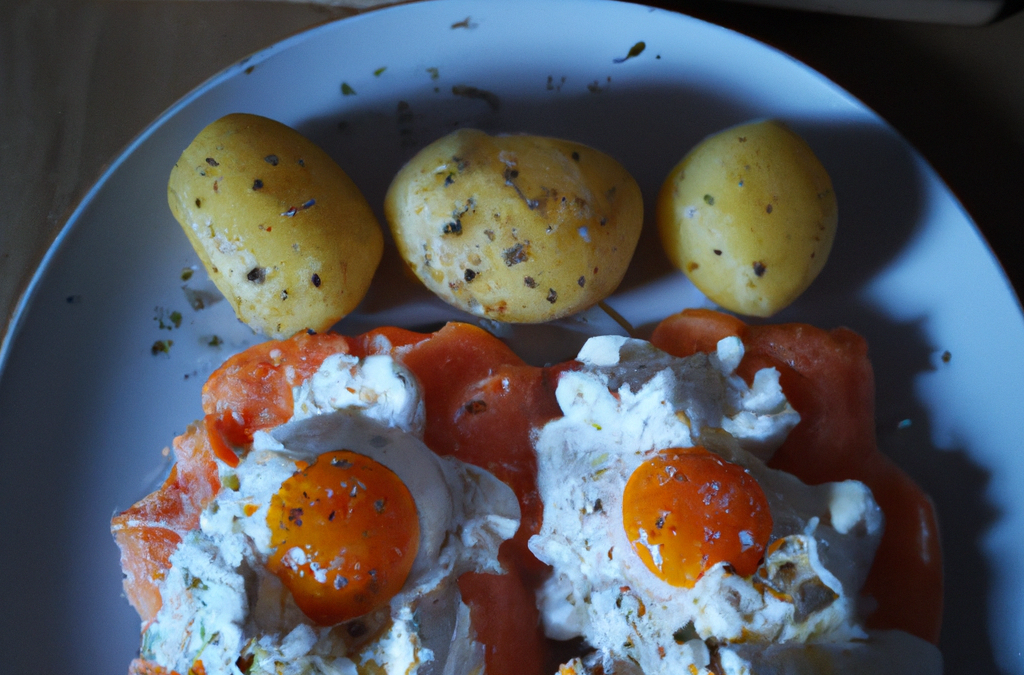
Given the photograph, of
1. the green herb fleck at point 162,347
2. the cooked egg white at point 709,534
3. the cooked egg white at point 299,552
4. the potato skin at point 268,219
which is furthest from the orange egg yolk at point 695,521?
the green herb fleck at point 162,347

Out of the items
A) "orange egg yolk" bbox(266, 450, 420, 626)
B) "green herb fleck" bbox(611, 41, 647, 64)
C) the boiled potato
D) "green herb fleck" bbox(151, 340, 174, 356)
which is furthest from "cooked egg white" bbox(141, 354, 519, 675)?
"green herb fleck" bbox(611, 41, 647, 64)

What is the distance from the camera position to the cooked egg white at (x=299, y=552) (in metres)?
0.79

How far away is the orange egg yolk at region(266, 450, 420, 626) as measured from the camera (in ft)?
2.55

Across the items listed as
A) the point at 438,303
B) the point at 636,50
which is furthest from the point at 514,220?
the point at 636,50

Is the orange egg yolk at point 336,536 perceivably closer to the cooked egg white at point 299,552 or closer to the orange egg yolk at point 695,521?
the cooked egg white at point 299,552

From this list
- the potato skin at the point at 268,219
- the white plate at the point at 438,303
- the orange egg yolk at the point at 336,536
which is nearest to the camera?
the orange egg yolk at the point at 336,536

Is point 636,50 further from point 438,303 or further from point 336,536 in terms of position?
point 336,536

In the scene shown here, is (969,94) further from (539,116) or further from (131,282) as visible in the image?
(131,282)

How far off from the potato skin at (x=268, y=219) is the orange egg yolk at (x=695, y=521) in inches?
23.1

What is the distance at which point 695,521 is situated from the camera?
2.68 feet

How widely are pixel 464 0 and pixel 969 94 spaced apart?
44.4 inches

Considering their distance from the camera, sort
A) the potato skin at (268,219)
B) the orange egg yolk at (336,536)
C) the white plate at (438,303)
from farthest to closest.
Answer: the white plate at (438,303), the potato skin at (268,219), the orange egg yolk at (336,536)

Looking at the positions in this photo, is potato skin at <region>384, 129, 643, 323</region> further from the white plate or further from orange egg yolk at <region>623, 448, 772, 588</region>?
orange egg yolk at <region>623, 448, 772, 588</region>

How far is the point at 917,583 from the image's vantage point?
42.0 inches
